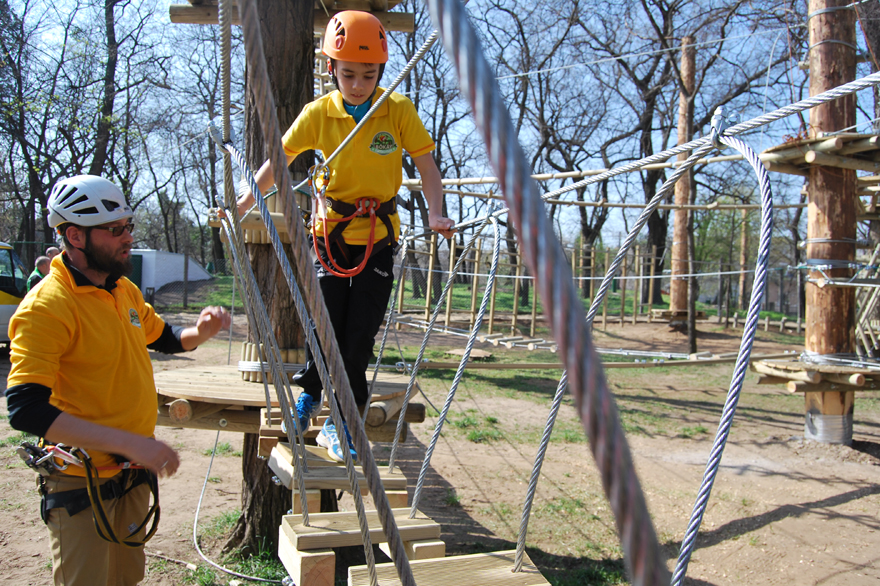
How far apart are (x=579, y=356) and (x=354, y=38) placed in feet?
6.31

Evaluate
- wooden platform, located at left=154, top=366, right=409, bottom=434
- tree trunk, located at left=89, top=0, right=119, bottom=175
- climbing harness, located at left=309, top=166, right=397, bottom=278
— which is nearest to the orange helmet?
climbing harness, located at left=309, top=166, right=397, bottom=278

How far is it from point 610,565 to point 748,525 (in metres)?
1.10

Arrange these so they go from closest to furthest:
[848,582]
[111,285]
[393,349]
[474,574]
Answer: [474,574] → [111,285] → [848,582] → [393,349]

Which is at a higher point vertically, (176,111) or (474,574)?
(176,111)

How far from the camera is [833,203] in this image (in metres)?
5.59

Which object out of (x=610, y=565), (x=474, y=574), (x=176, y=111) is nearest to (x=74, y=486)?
(x=474, y=574)

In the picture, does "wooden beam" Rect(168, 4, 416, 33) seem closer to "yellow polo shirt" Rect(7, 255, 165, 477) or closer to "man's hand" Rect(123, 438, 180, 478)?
"yellow polo shirt" Rect(7, 255, 165, 477)

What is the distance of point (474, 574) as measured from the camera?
186 cm

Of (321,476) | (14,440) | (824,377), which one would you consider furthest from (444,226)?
(14,440)

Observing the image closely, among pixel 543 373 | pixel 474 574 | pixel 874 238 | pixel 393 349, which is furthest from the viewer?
pixel 393 349

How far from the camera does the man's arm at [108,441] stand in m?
1.66

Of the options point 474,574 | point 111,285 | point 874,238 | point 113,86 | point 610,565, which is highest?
point 113,86

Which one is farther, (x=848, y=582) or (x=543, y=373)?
(x=543, y=373)

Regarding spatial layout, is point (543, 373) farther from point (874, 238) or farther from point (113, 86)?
point (113, 86)
